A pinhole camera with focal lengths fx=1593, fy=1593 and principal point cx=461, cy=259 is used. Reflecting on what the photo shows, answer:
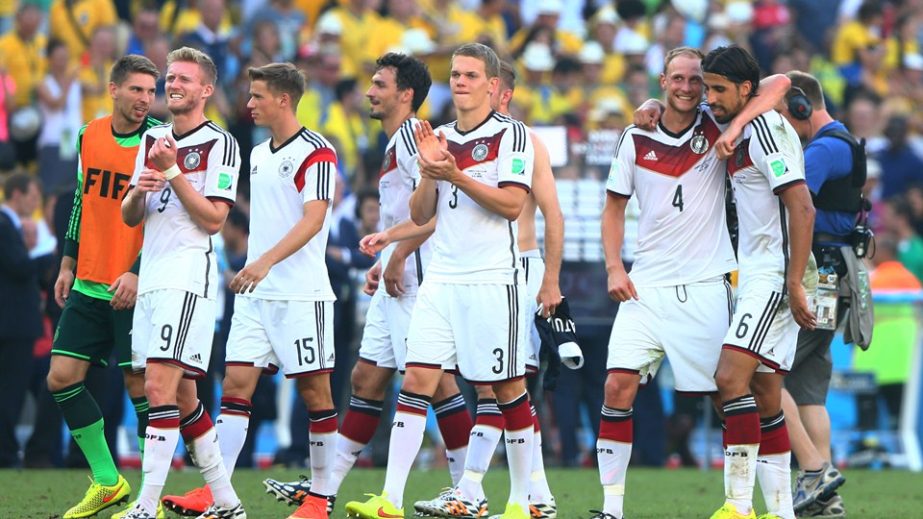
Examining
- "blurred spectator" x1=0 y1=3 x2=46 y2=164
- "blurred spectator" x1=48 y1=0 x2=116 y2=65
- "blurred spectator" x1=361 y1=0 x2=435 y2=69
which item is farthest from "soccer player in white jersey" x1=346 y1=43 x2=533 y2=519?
"blurred spectator" x1=48 y1=0 x2=116 y2=65

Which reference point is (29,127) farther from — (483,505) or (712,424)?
(483,505)

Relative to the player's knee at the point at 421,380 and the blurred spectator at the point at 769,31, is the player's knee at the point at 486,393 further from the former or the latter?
the blurred spectator at the point at 769,31

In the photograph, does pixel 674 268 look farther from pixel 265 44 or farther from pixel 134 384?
pixel 265 44

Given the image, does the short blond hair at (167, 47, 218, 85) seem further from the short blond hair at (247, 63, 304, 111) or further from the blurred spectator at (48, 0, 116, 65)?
the blurred spectator at (48, 0, 116, 65)

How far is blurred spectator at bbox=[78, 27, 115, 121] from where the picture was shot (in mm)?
16797

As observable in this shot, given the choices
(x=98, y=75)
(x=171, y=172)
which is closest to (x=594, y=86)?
(x=98, y=75)

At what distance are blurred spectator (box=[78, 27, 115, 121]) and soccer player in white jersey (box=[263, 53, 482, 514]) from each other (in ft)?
24.8

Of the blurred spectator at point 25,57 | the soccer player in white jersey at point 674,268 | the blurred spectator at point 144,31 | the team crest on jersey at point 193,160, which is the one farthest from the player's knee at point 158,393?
the blurred spectator at point 144,31

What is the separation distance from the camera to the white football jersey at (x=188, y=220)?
8633mm

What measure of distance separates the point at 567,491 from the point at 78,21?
29.0ft

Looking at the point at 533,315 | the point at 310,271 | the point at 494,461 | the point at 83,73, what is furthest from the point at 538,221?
the point at 83,73

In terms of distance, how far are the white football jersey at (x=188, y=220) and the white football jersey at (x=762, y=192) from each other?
2.78m

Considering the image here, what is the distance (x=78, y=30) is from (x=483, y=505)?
998 centimetres

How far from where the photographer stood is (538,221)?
13805 mm
